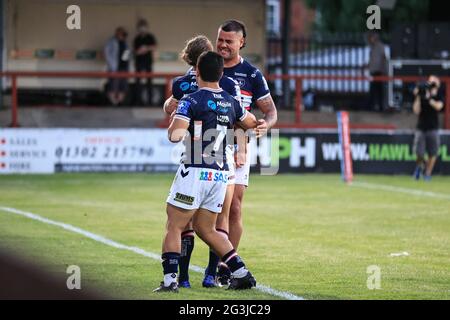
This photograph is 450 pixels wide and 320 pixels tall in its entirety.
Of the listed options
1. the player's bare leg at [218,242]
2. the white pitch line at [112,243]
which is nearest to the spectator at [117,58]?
the white pitch line at [112,243]

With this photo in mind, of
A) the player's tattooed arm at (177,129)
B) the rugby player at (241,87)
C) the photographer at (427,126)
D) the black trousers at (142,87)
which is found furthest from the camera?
the black trousers at (142,87)

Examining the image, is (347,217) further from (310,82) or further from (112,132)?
(310,82)

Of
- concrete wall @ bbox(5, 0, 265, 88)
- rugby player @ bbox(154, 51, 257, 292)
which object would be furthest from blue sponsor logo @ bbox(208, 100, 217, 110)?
concrete wall @ bbox(5, 0, 265, 88)

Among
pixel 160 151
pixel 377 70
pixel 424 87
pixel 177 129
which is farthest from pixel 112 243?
pixel 377 70

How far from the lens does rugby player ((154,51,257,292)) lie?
7.71m

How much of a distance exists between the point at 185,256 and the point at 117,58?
63.3 ft

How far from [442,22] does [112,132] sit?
1167cm

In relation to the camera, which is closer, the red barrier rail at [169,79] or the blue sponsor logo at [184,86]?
the blue sponsor logo at [184,86]

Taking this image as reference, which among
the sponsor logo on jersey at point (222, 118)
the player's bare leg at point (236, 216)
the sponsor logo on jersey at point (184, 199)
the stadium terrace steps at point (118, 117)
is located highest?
the sponsor logo on jersey at point (222, 118)

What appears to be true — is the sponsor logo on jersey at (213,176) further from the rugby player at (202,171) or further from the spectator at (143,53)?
the spectator at (143,53)

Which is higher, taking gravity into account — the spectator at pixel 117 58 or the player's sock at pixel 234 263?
the spectator at pixel 117 58

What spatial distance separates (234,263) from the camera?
8.00 metres

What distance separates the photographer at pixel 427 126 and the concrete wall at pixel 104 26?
7213mm

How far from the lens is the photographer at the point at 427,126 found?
902 inches
